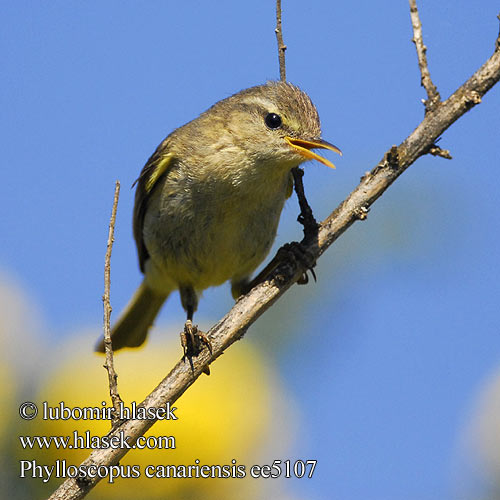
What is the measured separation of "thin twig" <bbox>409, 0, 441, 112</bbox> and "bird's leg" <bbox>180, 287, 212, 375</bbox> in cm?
145

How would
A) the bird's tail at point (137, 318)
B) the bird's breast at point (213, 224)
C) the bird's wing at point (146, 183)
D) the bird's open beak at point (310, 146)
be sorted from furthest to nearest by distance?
the bird's tail at point (137, 318) → the bird's wing at point (146, 183) → the bird's breast at point (213, 224) → the bird's open beak at point (310, 146)

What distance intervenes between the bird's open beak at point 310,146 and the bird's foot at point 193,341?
114 centimetres

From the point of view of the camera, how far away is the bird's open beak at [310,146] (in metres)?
4.10

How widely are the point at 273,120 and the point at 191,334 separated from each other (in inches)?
56.8

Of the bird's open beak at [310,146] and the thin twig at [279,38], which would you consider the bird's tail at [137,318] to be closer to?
the bird's open beak at [310,146]

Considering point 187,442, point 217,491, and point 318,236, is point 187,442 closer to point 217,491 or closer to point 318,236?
point 217,491

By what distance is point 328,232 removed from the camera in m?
3.60

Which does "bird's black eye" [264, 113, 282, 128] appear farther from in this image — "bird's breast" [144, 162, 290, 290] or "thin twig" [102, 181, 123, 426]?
"thin twig" [102, 181, 123, 426]

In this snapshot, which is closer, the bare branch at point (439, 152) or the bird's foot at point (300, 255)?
the bare branch at point (439, 152)

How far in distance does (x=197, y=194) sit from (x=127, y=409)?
1962 millimetres

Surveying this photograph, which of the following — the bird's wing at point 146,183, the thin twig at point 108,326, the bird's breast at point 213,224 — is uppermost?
the bird's wing at point 146,183

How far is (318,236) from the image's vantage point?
3686mm

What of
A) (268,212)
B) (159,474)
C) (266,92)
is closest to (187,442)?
(159,474)

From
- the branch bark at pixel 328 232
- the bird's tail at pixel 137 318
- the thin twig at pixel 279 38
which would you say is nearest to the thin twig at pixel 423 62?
the branch bark at pixel 328 232
